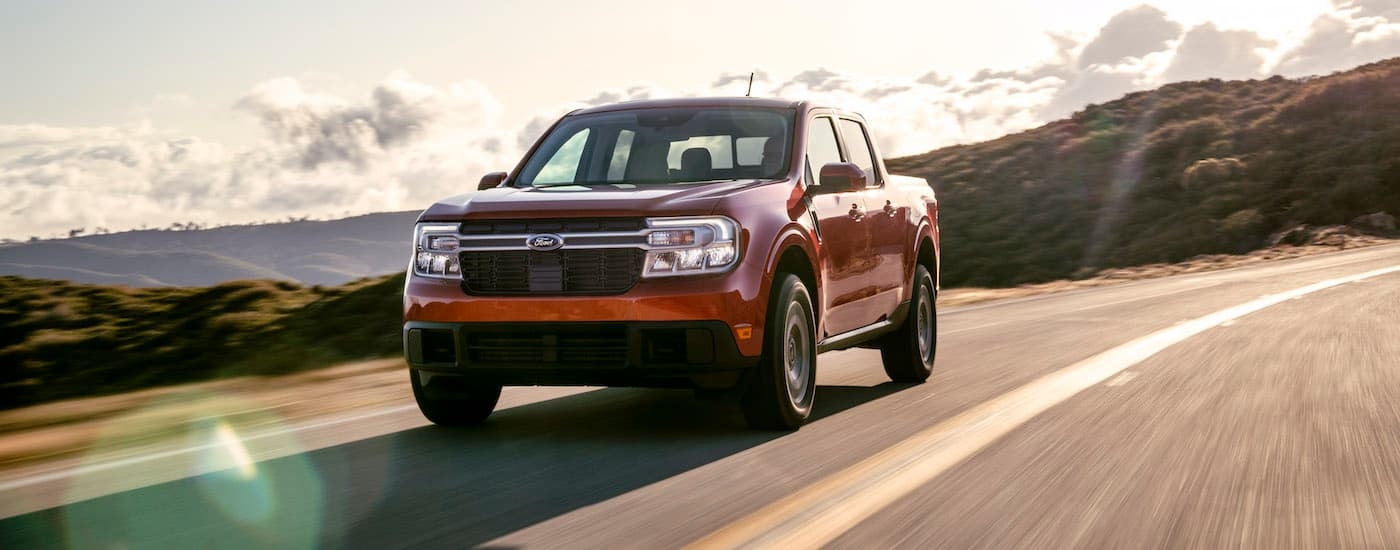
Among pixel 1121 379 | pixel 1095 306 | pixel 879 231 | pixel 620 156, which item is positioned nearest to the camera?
pixel 620 156

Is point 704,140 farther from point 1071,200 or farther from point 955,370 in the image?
point 1071,200

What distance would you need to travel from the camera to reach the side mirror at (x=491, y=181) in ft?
27.9

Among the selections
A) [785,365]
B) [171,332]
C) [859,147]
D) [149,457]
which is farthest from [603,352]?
[171,332]

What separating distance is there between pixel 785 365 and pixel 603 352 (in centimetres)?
100

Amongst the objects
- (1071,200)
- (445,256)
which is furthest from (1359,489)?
(1071,200)

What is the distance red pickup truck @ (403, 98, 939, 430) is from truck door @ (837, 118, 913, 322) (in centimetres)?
64

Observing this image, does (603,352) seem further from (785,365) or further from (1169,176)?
(1169,176)

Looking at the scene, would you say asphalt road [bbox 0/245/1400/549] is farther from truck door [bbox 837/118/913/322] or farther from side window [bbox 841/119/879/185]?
side window [bbox 841/119/879/185]

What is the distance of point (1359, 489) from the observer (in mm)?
5883

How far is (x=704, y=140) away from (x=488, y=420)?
1.99m

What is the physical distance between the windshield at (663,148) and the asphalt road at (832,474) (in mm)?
1370

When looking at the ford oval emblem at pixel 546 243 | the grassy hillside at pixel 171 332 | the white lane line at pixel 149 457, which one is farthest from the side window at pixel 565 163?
the grassy hillside at pixel 171 332

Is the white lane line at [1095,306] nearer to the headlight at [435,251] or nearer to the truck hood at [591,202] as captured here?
the truck hood at [591,202]

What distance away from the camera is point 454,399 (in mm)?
8039
